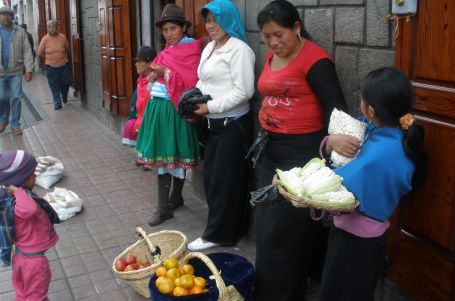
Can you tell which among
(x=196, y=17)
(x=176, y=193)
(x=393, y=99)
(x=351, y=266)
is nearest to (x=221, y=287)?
(x=351, y=266)

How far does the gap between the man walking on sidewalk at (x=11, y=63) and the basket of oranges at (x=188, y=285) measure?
617 centimetres

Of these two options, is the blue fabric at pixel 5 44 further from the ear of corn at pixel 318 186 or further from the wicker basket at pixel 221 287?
the ear of corn at pixel 318 186

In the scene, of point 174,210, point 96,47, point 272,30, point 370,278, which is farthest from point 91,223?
point 96,47

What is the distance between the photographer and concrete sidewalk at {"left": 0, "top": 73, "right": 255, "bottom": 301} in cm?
363

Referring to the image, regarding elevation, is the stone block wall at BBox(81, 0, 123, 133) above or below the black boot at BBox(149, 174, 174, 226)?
above

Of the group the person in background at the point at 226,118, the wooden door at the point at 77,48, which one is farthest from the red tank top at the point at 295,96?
the wooden door at the point at 77,48

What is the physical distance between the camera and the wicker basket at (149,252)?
10.6ft

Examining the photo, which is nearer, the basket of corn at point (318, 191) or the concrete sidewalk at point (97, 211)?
the basket of corn at point (318, 191)

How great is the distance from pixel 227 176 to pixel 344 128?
1712mm

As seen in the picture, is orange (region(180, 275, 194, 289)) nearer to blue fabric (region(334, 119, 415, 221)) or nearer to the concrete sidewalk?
the concrete sidewalk

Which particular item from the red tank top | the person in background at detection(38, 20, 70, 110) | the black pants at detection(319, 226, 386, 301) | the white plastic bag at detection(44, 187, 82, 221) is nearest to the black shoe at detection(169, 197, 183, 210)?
the white plastic bag at detection(44, 187, 82, 221)

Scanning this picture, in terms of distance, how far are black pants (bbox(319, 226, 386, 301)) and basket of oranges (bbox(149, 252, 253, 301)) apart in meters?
0.64

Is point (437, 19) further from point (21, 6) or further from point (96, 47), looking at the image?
point (21, 6)

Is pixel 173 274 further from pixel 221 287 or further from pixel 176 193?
pixel 176 193
